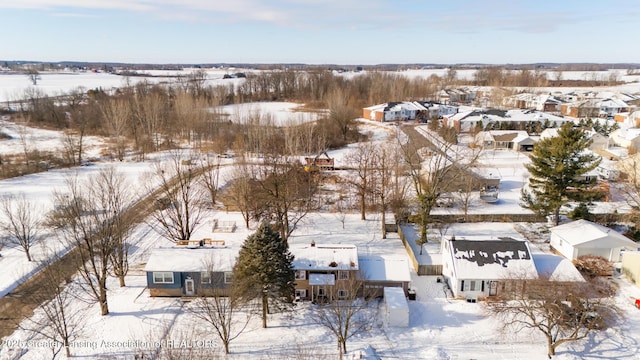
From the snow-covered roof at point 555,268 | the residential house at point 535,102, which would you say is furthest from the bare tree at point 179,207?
the residential house at point 535,102

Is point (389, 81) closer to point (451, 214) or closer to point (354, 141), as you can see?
point (354, 141)

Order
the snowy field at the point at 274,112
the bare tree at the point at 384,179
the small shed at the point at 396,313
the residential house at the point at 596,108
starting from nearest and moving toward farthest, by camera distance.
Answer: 1. the small shed at the point at 396,313
2. the bare tree at the point at 384,179
3. the snowy field at the point at 274,112
4. the residential house at the point at 596,108

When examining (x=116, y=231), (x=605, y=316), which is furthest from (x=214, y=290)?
(x=605, y=316)

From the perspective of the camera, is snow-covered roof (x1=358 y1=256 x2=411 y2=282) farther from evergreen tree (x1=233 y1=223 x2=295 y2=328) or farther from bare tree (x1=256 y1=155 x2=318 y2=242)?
bare tree (x1=256 y1=155 x2=318 y2=242)

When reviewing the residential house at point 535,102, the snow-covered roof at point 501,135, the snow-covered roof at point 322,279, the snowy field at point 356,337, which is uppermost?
the residential house at point 535,102

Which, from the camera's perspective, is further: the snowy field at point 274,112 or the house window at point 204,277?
the snowy field at point 274,112

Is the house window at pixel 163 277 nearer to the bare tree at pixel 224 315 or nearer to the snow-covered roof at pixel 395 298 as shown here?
the bare tree at pixel 224 315

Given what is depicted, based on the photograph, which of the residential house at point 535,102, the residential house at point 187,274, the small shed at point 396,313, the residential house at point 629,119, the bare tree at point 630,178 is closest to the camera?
the small shed at point 396,313

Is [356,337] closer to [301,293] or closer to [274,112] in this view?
[301,293]
